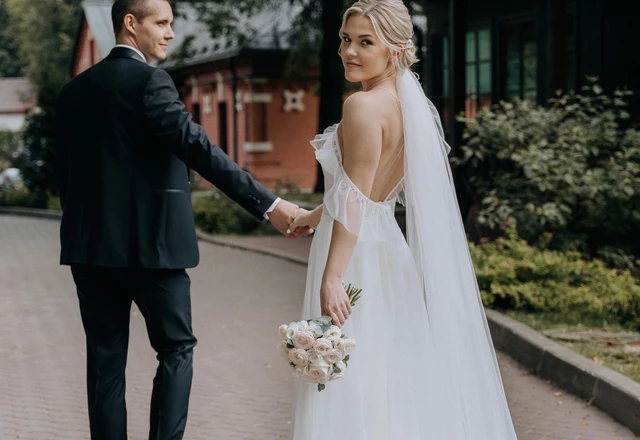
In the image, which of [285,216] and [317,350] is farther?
[285,216]

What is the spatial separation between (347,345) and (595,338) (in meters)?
4.23

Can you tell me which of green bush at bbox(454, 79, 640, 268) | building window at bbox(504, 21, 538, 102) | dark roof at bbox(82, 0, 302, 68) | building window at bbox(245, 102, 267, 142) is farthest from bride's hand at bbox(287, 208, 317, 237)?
building window at bbox(245, 102, 267, 142)

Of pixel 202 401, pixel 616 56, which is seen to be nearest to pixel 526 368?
pixel 202 401

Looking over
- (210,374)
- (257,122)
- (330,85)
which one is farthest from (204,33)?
(210,374)

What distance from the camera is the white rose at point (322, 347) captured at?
3494 millimetres

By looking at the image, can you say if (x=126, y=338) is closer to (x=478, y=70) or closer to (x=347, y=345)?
(x=347, y=345)

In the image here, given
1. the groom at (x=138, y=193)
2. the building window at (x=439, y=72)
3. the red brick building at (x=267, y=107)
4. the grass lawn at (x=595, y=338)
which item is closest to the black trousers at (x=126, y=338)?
the groom at (x=138, y=193)

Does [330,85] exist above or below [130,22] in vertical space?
above

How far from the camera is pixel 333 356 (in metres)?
3.51

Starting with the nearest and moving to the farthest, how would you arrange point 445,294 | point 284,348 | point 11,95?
point 284,348 → point 445,294 → point 11,95

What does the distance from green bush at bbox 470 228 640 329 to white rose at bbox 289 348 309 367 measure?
189 inches

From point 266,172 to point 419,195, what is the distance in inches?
1210

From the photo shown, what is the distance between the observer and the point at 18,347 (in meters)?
8.03

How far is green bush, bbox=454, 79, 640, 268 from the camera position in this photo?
9445 millimetres
